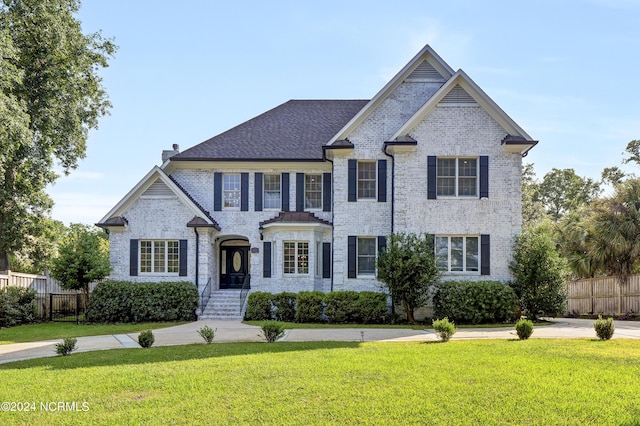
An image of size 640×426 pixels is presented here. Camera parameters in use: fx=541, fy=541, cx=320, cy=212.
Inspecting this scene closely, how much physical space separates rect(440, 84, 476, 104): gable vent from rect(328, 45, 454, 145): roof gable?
44.7 inches

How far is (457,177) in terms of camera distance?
68.9 feet

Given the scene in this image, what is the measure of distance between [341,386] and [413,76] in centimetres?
1657

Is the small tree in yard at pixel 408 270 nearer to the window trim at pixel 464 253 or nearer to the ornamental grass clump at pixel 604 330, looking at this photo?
the window trim at pixel 464 253

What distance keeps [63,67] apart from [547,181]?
47.6 m

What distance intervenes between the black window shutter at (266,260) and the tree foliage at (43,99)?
10.2 metres

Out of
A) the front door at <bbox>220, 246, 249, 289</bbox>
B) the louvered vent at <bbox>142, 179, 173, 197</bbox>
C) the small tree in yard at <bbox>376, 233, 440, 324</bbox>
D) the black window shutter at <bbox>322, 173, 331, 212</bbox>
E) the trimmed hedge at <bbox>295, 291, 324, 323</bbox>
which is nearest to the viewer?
the small tree in yard at <bbox>376, 233, 440, 324</bbox>

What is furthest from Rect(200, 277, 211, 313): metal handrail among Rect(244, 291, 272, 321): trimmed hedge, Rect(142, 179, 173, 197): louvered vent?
Rect(142, 179, 173, 197): louvered vent

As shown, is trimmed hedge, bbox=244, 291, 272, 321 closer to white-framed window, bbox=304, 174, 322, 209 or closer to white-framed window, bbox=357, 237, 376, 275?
white-framed window, bbox=357, 237, 376, 275

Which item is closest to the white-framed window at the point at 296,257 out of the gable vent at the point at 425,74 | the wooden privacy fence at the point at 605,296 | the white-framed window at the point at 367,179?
the white-framed window at the point at 367,179

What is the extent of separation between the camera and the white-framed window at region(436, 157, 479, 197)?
2092cm

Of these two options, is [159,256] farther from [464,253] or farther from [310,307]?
[464,253]

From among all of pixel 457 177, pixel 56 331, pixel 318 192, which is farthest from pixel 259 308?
pixel 457 177

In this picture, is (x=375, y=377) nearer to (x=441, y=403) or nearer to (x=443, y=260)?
(x=441, y=403)

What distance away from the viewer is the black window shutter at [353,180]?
21.8 metres
